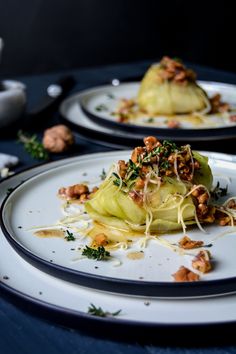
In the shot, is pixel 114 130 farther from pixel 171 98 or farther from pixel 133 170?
pixel 133 170

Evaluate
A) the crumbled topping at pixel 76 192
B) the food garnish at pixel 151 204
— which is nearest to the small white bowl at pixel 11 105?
the crumbled topping at pixel 76 192

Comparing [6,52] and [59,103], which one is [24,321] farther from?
[6,52]

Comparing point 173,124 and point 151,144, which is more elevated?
point 151,144

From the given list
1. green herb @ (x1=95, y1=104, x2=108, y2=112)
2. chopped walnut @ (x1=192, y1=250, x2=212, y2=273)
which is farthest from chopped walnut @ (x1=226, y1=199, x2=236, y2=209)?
green herb @ (x1=95, y1=104, x2=108, y2=112)

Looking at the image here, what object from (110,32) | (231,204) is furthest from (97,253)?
(110,32)

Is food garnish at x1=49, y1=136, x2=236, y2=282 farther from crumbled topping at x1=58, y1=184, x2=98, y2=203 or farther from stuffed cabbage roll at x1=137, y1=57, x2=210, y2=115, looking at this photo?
stuffed cabbage roll at x1=137, y1=57, x2=210, y2=115
